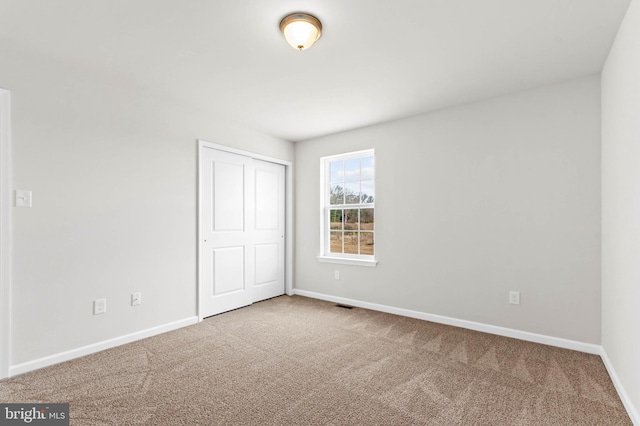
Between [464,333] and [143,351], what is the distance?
124 inches

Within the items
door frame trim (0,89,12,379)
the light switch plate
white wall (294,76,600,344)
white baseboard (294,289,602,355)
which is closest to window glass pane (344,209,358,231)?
white wall (294,76,600,344)

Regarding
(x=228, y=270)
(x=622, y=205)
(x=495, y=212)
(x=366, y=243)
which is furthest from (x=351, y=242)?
(x=622, y=205)

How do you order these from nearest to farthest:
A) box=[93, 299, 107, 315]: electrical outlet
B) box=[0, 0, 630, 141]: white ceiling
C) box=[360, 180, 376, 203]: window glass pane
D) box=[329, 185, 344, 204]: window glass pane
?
1. box=[0, 0, 630, 141]: white ceiling
2. box=[93, 299, 107, 315]: electrical outlet
3. box=[360, 180, 376, 203]: window glass pane
4. box=[329, 185, 344, 204]: window glass pane

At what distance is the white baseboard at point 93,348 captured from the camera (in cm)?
243

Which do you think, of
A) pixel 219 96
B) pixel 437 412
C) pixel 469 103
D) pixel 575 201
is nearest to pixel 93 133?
pixel 219 96

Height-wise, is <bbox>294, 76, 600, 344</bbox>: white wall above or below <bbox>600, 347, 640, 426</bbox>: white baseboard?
above

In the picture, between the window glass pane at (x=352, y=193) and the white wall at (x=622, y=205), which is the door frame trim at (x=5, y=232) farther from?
the white wall at (x=622, y=205)

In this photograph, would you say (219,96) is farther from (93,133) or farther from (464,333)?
(464,333)

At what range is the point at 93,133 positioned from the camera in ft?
9.43

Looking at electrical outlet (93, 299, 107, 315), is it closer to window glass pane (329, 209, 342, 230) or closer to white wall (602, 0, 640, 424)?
window glass pane (329, 209, 342, 230)

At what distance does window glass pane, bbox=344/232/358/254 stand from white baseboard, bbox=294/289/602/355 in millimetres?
→ 688

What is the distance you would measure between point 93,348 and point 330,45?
326cm

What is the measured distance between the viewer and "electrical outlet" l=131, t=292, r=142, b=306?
3.11 metres

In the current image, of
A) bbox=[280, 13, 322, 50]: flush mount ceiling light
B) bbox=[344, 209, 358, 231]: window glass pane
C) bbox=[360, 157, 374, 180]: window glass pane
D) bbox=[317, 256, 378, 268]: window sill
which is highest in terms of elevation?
bbox=[280, 13, 322, 50]: flush mount ceiling light
